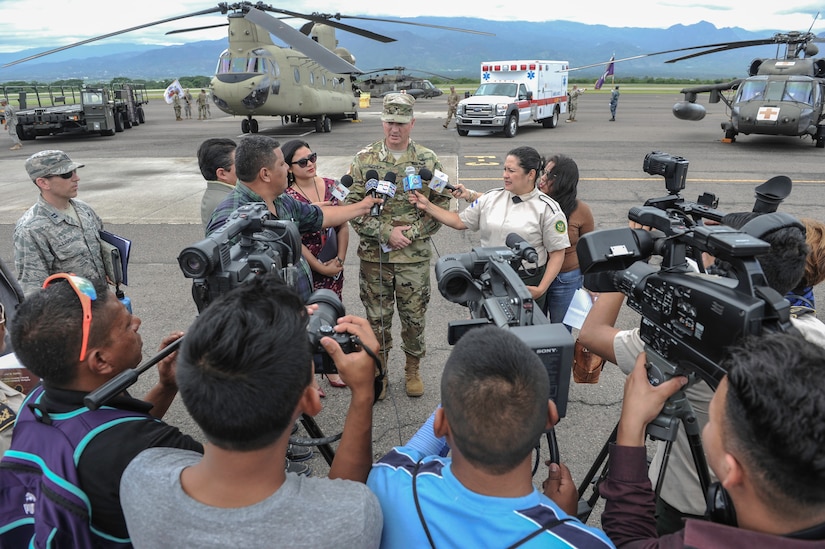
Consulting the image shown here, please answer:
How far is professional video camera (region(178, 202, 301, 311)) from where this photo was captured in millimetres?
2131

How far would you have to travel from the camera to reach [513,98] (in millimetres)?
20703

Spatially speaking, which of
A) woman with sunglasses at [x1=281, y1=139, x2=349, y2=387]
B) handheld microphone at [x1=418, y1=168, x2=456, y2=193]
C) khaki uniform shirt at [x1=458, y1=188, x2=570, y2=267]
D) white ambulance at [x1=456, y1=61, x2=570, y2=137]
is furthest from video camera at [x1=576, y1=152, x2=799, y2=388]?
white ambulance at [x1=456, y1=61, x2=570, y2=137]

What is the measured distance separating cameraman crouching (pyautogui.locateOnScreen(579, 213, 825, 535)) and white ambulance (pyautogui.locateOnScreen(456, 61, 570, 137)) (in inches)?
736

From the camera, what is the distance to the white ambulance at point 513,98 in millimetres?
20156

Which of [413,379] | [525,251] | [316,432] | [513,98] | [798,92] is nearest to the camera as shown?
[525,251]

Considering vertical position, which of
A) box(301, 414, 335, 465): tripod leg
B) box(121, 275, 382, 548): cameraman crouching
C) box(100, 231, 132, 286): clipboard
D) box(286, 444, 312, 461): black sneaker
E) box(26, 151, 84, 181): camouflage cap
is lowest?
box(286, 444, 312, 461): black sneaker

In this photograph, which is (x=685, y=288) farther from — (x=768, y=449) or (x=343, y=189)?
(x=343, y=189)

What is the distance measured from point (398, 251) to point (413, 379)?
3.37 feet

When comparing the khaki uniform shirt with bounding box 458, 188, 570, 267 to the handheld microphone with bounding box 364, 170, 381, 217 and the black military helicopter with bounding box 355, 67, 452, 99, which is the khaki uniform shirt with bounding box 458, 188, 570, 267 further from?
the black military helicopter with bounding box 355, 67, 452, 99

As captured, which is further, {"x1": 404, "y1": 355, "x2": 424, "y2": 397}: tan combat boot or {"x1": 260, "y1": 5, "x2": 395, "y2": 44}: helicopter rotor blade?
{"x1": 260, "y1": 5, "x2": 395, "y2": 44}: helicopter rotor blade

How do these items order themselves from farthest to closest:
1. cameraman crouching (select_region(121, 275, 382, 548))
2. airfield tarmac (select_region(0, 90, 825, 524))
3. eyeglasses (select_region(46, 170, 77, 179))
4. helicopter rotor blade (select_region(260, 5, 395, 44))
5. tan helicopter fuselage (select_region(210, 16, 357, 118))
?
tan helicopter fuselage (select_region(210, 16, 357, 118)) < helicopter rotor blade (select_region(260, 5, 395, 44)) < airfield tarmac (select_region(0, 90, 825, 524)) < eyeglasses (select_region(46, 170, 77, 179)) < cameraman crouching (select_region(121, 275, 382, 548))

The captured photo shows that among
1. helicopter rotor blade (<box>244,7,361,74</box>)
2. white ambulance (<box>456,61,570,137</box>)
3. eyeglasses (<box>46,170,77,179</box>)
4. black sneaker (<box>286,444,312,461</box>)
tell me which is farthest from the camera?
white ambulance (<box>456,61,570,137</box>)

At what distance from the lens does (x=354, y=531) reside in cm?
133

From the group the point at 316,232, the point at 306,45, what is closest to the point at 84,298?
the point at 316,232
